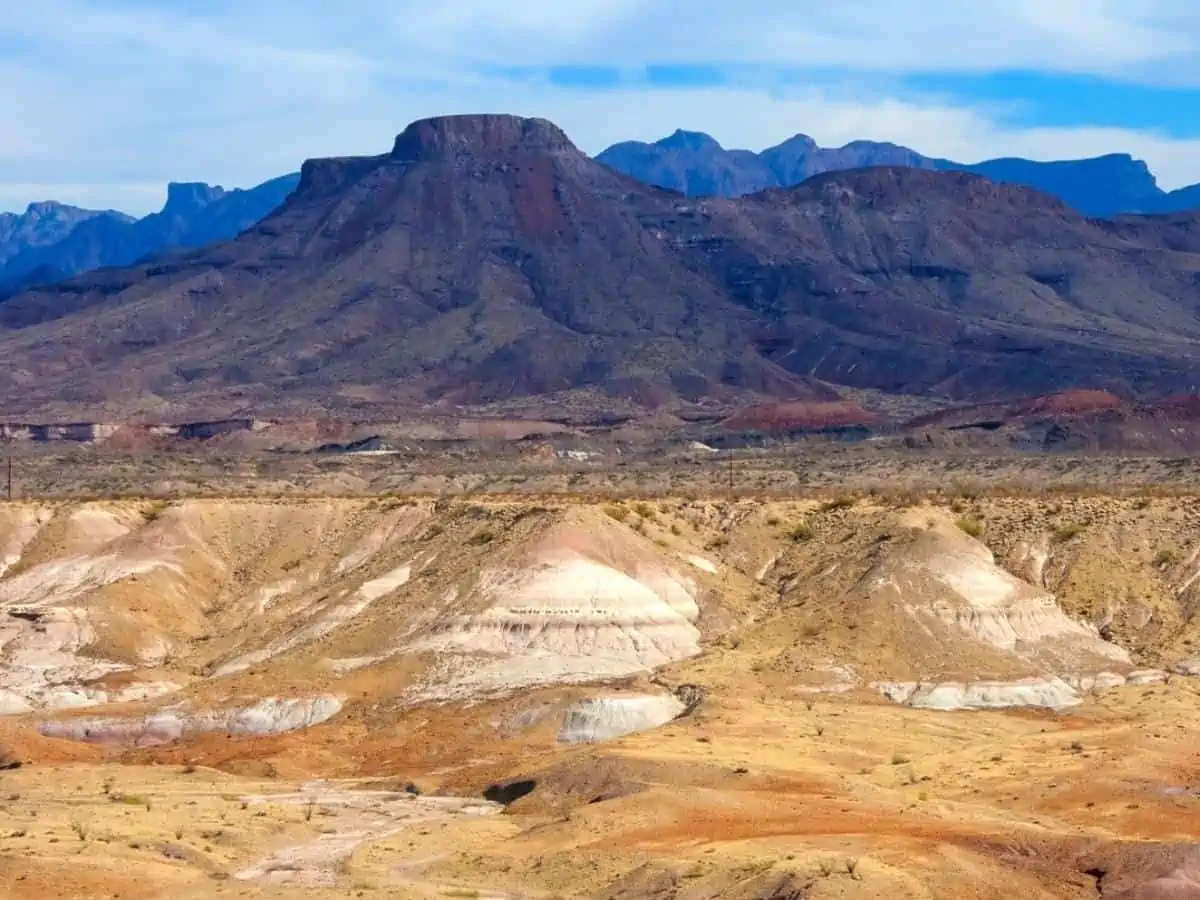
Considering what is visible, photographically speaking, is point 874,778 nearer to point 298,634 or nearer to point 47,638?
point 298,634

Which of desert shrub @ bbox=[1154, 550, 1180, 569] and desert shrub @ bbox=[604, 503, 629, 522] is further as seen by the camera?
desert shrub @ bbox=[604, 503, 629, 522]

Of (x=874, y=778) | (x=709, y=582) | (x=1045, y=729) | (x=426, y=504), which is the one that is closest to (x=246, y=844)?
(x=874, y=778)

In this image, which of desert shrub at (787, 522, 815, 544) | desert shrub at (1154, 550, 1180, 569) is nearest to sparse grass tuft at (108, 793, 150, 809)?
desert shrub at (787, 522, 815, 544)

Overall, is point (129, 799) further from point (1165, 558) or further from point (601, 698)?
point (1165, 558)

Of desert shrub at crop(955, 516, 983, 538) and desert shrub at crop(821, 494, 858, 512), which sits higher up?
desert shrub at crop(821, 494, 858, 512)

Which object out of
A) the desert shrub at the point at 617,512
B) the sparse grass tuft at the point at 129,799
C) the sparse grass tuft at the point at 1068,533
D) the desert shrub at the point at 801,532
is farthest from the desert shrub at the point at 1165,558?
the sparse grass tuft at the point at 129,799

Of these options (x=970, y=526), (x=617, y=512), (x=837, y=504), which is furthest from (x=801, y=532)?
(x=617, y=512)

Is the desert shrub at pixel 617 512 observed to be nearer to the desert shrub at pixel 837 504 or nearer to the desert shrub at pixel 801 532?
the desert shrub at pixel 801 532

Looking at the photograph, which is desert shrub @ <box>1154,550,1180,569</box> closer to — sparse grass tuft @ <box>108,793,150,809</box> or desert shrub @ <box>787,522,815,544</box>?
desert shrub @ <box>787,522,815,544</box>
